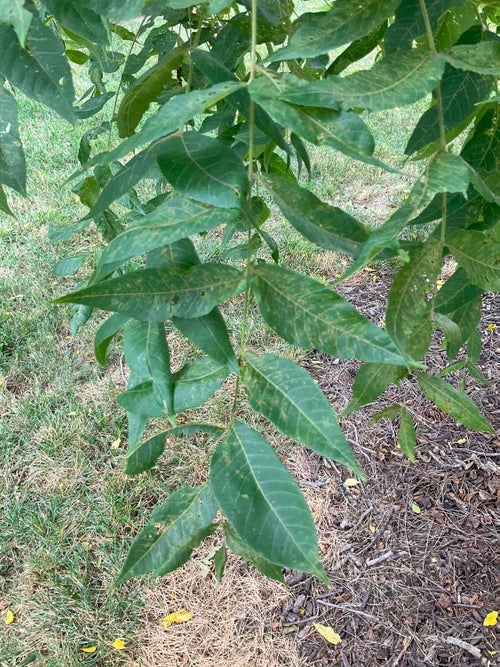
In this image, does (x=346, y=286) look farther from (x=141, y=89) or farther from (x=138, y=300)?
(x=138, y=300)

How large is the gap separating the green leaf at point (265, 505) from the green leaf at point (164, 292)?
0.54 feet

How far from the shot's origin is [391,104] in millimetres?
631

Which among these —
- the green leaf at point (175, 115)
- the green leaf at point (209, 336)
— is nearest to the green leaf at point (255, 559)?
the green leaf at point (209, 336)

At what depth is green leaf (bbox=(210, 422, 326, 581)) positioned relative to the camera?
0.60 m

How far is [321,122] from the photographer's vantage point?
2.09 ft

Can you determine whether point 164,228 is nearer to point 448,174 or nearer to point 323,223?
point 323,223

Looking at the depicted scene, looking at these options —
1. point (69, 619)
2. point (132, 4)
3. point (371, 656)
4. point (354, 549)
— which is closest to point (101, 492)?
point (69, 619)

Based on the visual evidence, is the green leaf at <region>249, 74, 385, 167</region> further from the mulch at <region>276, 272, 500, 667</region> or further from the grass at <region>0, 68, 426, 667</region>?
the mulch at <region>276, 272, 500, 667</region>

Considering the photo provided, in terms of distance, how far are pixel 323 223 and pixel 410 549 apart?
1.73 m

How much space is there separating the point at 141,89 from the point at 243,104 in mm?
150

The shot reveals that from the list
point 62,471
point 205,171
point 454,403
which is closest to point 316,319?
point 205,171

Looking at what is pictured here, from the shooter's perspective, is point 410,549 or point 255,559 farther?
point 410,549

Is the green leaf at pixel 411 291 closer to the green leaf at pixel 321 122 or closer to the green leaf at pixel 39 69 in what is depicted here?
the green leaf at pixel 321 122

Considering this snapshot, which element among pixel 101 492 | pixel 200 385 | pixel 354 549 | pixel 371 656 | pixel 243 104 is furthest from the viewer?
pixel 101 492
